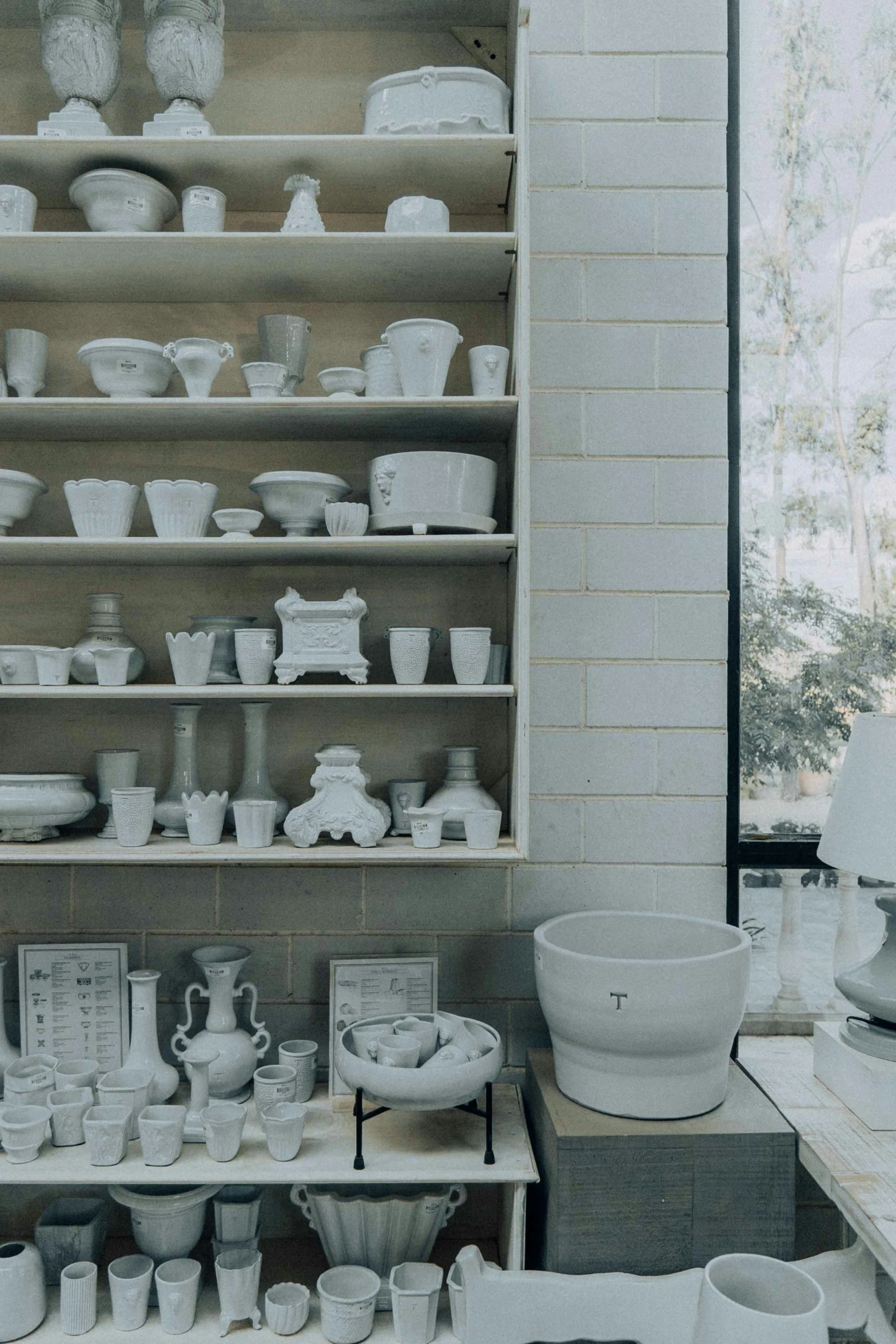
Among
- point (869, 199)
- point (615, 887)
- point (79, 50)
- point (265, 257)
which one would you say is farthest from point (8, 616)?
point (869, 199)

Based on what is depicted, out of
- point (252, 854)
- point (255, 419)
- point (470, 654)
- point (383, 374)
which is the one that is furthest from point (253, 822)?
point (383, 374)

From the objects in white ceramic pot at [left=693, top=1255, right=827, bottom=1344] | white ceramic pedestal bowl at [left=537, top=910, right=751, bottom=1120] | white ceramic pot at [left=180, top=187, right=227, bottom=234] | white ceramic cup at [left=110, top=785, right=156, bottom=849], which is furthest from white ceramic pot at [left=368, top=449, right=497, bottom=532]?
white ceramic pot at [left=693, top=1255, right=827, bottom=1344]

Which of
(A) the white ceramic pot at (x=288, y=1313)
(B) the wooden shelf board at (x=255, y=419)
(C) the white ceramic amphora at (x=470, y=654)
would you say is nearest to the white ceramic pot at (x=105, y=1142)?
(A) the white ceramic pot at (x=288, y=1313)

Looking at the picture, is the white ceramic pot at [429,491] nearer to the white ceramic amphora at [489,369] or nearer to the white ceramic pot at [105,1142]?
the white ceramic amphora at [489,369]

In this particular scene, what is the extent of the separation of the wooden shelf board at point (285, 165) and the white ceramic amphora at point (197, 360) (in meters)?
0.34

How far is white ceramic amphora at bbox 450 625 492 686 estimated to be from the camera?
1.76 m

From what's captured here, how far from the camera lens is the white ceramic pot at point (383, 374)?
181 centimetres

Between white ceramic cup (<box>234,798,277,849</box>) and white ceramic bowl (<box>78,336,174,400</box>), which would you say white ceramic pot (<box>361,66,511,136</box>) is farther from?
white ceramic cup (<box>234,798,277,849</box>)

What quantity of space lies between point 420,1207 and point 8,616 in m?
1.39

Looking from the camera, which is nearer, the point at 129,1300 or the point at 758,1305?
the point at 758,1305

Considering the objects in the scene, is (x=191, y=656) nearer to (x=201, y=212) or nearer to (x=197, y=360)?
(x=197, y=360)

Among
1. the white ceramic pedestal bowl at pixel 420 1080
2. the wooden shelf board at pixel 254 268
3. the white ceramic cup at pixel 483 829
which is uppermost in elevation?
the wooden shelf board at pixel 254 268

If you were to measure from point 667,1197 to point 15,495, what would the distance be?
1631mm

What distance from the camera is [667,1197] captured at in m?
1.49
